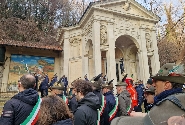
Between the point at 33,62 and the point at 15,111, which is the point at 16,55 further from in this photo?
the point at 15,111

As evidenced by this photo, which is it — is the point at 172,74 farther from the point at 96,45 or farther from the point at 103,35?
the point at 103,35

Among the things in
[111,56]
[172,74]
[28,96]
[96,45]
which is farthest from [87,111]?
[111,56]

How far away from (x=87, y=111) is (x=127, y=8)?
19.2 meters

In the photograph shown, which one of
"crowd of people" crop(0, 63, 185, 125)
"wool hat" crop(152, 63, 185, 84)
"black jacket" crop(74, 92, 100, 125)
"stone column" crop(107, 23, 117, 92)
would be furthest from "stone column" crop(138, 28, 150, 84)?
"wool hat" crop(152, 63, 185, 84)

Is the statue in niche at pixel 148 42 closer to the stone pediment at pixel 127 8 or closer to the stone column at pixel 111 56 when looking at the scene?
the stone pediment at pixel 127 8

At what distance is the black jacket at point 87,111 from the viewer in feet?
9.16

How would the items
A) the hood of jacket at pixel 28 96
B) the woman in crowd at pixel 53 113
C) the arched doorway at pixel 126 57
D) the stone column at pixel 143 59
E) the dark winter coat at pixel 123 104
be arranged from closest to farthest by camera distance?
the woman in crowd at pixel 53 113 < the hood of jacket at pixel 28 96 < the dark winter coat at pixel 123 104 < the stone column at pixel 143 59 < the arched doorway at pixel 126 57

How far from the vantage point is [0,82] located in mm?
18938

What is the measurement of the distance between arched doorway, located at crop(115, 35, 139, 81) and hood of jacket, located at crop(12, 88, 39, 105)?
19580 millimetres

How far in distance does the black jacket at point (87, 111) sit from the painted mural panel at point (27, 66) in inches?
670

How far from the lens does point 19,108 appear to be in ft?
8.66

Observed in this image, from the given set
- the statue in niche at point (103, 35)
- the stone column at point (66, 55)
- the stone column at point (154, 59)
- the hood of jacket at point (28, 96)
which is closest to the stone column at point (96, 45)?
the statue in niche at point (103, 35)

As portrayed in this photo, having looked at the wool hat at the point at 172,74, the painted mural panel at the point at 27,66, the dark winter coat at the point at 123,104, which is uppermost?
the painted mural panel at the point at 27,66

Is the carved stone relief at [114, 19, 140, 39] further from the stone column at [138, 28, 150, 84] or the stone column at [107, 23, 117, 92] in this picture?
the stone column at [107, 23, 117, 92]
